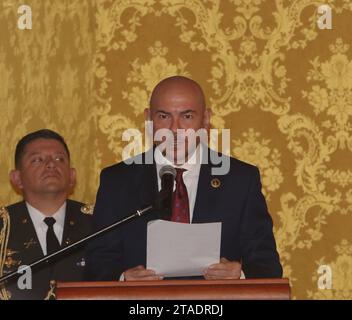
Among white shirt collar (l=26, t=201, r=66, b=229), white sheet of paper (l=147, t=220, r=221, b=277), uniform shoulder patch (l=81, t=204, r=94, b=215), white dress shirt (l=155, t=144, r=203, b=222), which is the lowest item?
white sheet of paper (l=147, t=220, r=221, b=277)

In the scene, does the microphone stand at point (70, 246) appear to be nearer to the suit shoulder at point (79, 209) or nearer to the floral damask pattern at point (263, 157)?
the suit shoulder at point (79, 209)

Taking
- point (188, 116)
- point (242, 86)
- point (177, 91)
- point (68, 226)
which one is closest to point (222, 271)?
point (188, 116)

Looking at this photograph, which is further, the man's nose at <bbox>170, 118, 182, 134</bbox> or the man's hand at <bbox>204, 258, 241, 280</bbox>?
the man's nose at <bbox>170, 118, 182, 134</bbox>

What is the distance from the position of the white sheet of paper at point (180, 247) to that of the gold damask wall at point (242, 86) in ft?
5.14

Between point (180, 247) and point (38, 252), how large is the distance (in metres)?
1.04

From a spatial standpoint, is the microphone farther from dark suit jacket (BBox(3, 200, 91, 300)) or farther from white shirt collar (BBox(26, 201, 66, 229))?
white shirt collar (BBox(26, 201, 66, 229))

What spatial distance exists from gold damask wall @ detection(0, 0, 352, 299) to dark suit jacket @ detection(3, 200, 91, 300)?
25.8 inches

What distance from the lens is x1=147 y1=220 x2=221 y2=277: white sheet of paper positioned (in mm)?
3375

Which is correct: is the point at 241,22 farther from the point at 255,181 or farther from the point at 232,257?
the point at 232,257

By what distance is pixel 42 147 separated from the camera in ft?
14.0

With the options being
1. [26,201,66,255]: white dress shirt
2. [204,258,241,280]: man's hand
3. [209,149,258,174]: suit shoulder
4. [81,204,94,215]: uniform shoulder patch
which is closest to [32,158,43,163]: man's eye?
[26,201,66,255]: white dress shirt

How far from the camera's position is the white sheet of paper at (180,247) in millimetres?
3375

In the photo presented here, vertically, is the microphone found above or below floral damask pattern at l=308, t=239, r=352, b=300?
above

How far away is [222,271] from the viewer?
11.2ft
